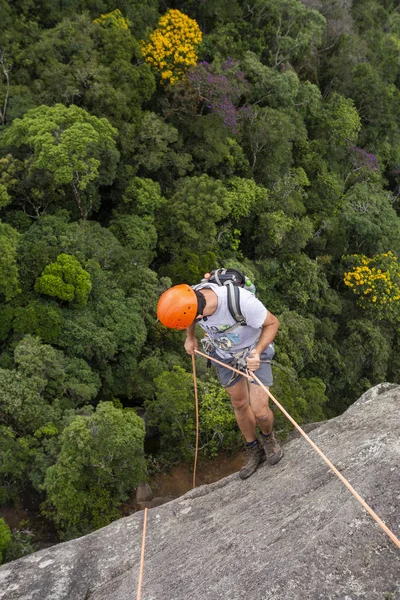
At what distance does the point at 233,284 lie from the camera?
550cm

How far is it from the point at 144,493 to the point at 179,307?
880cm

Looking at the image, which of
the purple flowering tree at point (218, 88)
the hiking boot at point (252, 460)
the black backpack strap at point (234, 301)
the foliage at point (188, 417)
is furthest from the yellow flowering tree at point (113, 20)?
the hiking boot at point (252, 460)

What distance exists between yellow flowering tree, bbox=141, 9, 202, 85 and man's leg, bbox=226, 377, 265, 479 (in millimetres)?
16962

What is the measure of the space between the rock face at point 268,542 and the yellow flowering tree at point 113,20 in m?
18.2

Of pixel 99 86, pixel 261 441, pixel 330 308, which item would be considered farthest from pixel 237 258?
pixel 261 441

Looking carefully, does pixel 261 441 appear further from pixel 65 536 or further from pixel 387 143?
pixel 387 143

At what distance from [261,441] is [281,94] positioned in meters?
20.9

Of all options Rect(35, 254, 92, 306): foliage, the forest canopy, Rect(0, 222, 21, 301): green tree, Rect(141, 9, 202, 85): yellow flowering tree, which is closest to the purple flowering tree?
the forest canopy

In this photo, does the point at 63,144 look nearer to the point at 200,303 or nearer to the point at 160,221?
the point at 160,221

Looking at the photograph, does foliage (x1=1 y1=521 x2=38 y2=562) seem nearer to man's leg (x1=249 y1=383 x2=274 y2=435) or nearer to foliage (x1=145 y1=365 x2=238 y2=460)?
foliage (x1=145 y1=365 x2=238 y2=460)

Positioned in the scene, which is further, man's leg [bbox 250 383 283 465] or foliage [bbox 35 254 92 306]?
foliage [bbox 35 254 92 306]

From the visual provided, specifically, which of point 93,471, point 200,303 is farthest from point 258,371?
point 93,471

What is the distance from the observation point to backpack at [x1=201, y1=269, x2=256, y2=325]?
529 centimetres

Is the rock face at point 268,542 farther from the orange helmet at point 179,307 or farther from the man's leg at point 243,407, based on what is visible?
the orange helmet at point 179,307
